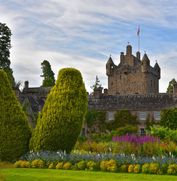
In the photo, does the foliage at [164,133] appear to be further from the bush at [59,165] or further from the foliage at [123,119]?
the foliage at [123,119]

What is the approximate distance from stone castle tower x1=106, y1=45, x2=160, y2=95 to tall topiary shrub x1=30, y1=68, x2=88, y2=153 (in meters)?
88.0

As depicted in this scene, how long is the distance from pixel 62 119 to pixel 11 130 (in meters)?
2.43

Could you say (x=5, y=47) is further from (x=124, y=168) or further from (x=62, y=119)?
(x=124, y=168)

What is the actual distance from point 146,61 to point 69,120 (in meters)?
87.9

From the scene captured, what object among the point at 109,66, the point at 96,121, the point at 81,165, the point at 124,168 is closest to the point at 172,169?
the point at 124,168

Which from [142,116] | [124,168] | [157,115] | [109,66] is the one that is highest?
[109,66]

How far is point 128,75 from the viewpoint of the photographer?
11156cm

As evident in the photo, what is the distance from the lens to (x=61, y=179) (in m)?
15.1

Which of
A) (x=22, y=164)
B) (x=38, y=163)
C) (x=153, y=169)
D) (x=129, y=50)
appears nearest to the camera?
(x=153, y=169)

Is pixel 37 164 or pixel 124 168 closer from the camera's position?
pixel 124 168

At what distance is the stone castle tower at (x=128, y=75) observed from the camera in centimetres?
11050

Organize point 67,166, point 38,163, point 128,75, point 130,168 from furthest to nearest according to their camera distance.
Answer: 1. point 128,75
2. point 38,163
3. point 67,166
4. point 130,168

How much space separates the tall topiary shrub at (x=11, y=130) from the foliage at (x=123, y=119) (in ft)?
144

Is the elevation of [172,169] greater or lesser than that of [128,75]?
lesser
